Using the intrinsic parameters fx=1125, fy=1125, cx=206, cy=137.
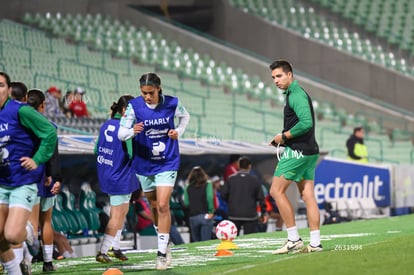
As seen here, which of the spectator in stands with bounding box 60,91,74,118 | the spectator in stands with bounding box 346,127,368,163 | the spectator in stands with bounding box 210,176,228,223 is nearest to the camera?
the spectator in stands with bounding box 210,176,228,223

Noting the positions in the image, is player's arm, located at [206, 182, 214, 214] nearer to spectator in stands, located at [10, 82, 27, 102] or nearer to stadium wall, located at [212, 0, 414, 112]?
spectator in stands, located at [10, 82, 27, 102]

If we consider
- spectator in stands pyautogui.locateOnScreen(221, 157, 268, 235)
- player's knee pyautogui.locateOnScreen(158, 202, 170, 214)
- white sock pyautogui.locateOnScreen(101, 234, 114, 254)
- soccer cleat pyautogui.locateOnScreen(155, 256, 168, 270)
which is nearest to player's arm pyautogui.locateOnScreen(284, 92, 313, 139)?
player's knee pyautogui.locateOnScreen(158, 202, 170, 214)

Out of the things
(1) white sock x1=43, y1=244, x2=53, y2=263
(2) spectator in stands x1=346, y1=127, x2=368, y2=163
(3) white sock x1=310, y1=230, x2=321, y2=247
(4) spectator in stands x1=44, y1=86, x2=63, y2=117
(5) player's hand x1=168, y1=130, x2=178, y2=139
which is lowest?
(1) white sock x1=43, y1=244, x2=53, y2=263

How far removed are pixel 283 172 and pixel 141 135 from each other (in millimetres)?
1739

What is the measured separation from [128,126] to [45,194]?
1580 millimetres

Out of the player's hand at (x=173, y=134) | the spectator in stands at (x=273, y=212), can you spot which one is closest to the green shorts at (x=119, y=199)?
the player's hand at (x=173, y=134)

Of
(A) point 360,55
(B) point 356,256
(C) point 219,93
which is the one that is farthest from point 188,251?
(A) point 360,55

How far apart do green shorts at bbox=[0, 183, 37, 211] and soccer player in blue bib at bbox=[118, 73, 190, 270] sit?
1970 millimetres

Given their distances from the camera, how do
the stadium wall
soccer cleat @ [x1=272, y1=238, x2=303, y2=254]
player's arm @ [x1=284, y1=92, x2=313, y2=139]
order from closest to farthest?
player's arm @ [x1=284, y1=92, x2=313, y2=139], soccer cleat @ [x1=272, y1=238, x2=303, y2=254], the stadium wall

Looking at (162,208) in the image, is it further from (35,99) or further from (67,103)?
(67,103)

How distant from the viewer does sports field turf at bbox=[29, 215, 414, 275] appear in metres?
10.6

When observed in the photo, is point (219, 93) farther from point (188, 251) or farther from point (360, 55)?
point (188, 251)

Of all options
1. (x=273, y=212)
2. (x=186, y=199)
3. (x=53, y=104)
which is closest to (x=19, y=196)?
(x=186, y=199)

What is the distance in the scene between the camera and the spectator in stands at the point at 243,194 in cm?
1930
